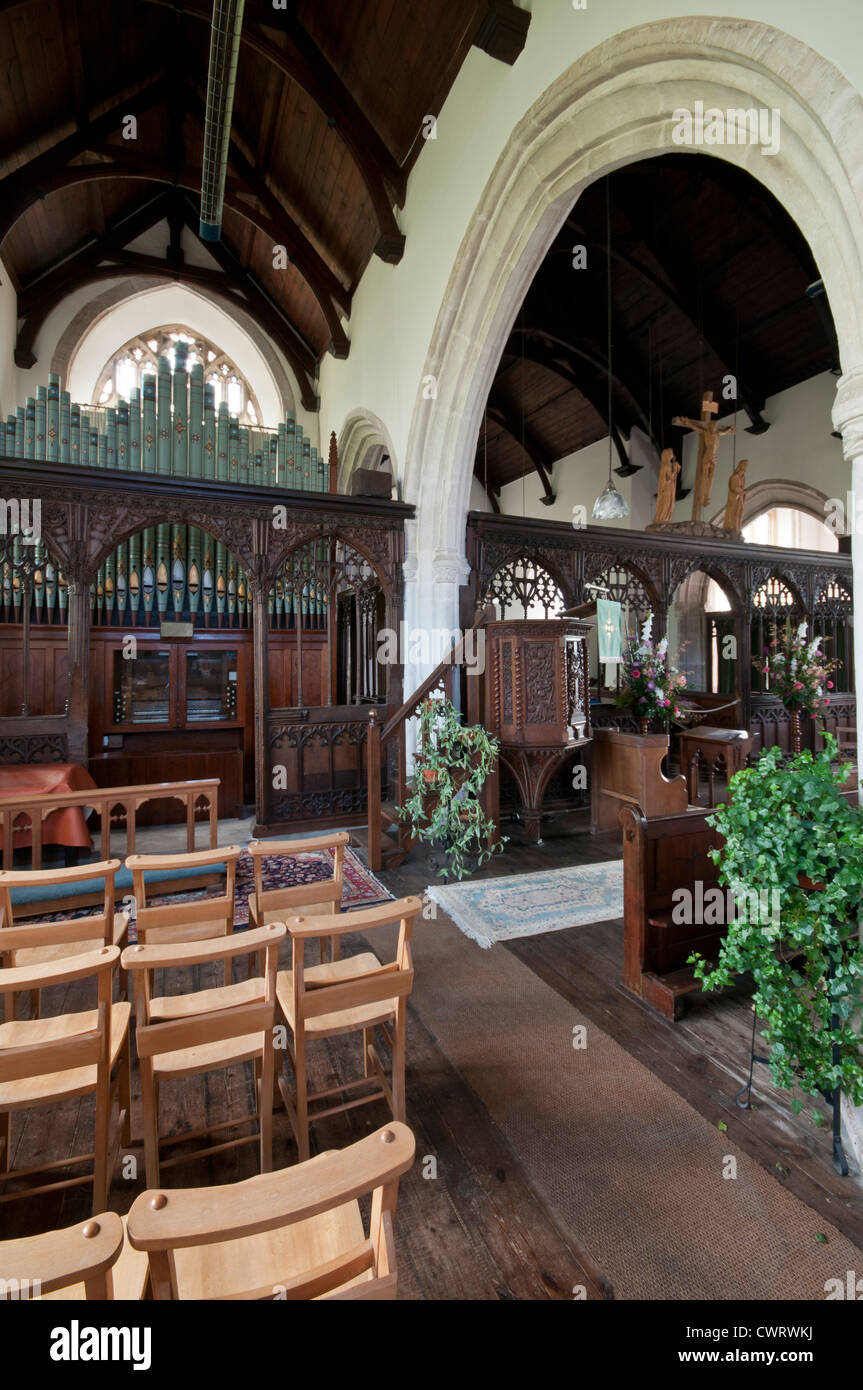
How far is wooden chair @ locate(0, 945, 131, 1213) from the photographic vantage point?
134cm

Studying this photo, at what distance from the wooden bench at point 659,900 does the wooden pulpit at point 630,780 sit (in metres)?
1.62

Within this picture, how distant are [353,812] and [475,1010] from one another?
3.37 m

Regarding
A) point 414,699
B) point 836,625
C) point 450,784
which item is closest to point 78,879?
point 450,784

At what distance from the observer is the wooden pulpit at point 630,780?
15.8 feet

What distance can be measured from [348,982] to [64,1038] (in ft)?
2.21

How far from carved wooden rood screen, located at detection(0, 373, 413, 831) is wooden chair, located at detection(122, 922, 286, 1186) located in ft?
12.3

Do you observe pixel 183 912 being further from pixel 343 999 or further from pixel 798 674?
pixel 798 674

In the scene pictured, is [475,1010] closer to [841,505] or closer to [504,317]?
[504,317]

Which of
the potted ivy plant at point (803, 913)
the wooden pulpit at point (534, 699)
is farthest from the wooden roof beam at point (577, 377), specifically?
the potted ivy plant at point (803, 913)

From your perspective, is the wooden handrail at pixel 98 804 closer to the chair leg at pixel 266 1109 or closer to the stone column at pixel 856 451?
the chair leg at pixel 266 1109

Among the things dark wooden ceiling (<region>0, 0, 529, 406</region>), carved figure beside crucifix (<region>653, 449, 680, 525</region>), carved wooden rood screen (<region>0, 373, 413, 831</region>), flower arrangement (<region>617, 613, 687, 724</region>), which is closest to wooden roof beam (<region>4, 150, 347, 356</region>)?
dark wooden ceiling (<region>0, 0, 529, 406</region>)

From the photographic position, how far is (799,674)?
284 inches

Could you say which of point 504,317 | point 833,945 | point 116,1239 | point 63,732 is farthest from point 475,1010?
point 504,317

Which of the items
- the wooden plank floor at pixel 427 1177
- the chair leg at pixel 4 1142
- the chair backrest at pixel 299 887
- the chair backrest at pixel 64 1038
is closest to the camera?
the chair backrest at pixel 64 1038
